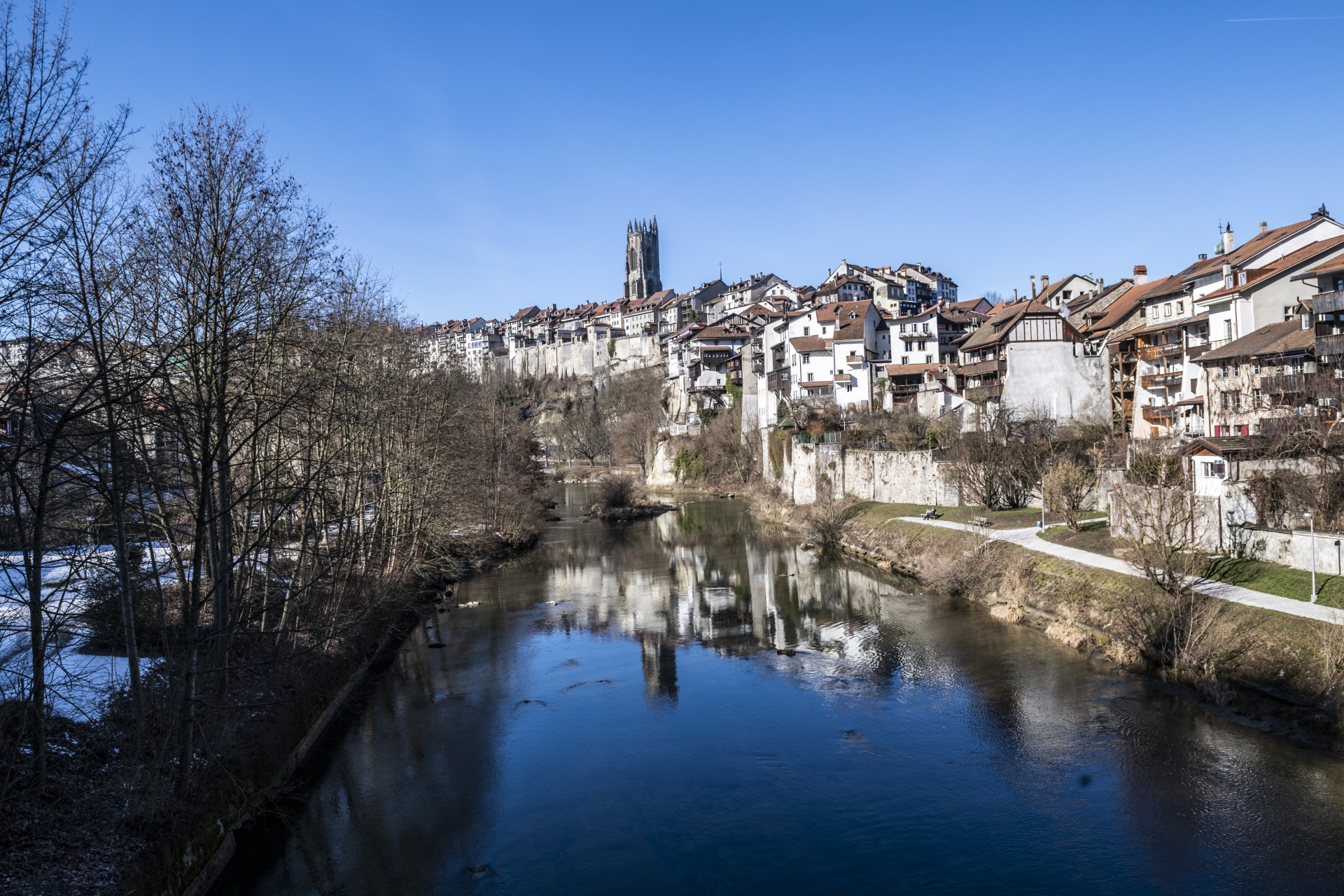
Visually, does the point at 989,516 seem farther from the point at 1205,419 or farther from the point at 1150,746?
the point at 1150,746

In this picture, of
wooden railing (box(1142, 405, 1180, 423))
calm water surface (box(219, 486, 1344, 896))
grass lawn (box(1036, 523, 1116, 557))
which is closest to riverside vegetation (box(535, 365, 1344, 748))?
grass lawn (box(1036, 523, 1116, 557))

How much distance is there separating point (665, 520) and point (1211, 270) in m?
30.0

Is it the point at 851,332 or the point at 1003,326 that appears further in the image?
the point at 851,332

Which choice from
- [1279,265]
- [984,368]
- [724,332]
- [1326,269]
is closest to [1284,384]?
[1326,269]

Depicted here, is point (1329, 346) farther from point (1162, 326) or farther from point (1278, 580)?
point (1278, 580)

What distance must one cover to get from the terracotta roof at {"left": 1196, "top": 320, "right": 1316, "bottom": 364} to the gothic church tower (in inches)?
4759

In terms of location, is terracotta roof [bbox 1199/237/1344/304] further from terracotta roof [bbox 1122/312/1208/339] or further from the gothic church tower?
the gothic church tower

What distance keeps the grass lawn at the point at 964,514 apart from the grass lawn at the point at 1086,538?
6.61ft

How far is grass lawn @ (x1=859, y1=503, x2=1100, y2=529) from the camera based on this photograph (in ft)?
102

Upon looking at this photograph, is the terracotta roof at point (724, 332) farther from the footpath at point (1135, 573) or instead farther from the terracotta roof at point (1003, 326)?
the footpath at point (1135, 573)

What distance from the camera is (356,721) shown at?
18078 mm

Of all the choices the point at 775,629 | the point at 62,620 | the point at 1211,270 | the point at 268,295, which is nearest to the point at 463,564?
the point at 775,629

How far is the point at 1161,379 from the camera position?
39.8 meters

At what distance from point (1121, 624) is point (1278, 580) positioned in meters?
3.25
